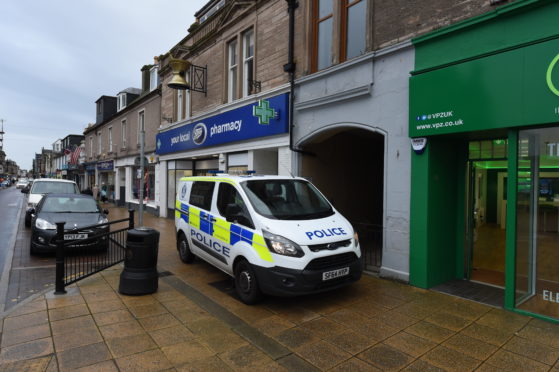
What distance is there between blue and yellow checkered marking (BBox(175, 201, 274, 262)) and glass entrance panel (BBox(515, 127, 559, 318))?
376 centimetres

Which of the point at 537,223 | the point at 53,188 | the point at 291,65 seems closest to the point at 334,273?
the point at 537,223

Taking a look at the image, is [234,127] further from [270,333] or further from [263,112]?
[270,333]

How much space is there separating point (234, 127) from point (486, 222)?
7770mm

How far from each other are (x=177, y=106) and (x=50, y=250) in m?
9.84

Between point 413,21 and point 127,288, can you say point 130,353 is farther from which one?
point 413,21

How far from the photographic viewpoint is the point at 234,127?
11289 millimetres

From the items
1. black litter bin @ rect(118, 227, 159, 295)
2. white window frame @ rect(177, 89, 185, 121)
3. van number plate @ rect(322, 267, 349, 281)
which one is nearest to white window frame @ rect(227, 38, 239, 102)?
white window frame @ rect(177, 89, 185, 121)

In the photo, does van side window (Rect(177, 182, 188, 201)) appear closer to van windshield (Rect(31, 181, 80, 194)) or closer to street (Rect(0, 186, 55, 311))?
street (Rect(0, 186, 55, 311))

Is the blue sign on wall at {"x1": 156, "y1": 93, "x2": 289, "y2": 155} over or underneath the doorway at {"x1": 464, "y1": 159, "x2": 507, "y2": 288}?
over

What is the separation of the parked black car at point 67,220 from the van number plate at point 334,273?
5087mm

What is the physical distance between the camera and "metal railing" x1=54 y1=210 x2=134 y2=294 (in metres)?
5.52

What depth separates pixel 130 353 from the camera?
12.3 feet

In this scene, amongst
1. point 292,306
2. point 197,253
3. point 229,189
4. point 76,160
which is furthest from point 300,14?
point 76,160

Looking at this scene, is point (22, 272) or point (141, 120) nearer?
point (22, 272)
